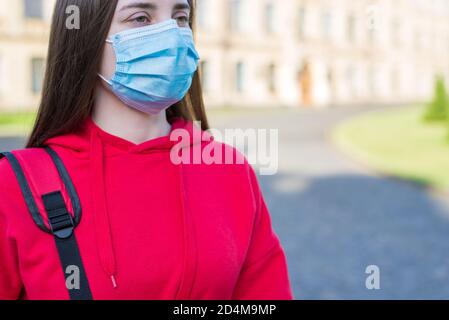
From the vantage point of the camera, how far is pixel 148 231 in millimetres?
1932

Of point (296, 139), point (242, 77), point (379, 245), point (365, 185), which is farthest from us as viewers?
point (242, 77)

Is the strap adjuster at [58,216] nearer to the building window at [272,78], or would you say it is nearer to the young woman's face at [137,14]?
the young woman's face at [137,14]

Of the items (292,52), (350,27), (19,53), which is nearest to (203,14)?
(292,52)

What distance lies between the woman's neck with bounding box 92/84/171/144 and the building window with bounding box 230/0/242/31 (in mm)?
36872

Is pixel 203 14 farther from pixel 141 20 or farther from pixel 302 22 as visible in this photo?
pixel 141 20

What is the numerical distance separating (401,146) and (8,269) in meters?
16.8

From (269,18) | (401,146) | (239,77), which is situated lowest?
(239,77)

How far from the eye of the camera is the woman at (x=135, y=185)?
6.14 ft

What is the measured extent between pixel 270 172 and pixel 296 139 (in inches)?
273

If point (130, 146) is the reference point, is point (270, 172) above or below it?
below

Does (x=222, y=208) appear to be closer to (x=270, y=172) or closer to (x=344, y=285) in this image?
(x=344, y=285)

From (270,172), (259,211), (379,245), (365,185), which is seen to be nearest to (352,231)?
(379,245)

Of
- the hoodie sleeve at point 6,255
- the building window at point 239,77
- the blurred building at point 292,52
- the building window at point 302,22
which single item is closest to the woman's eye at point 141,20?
the hoodie sleeve at point 6,255

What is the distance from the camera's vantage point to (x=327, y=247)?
25.6 ft
